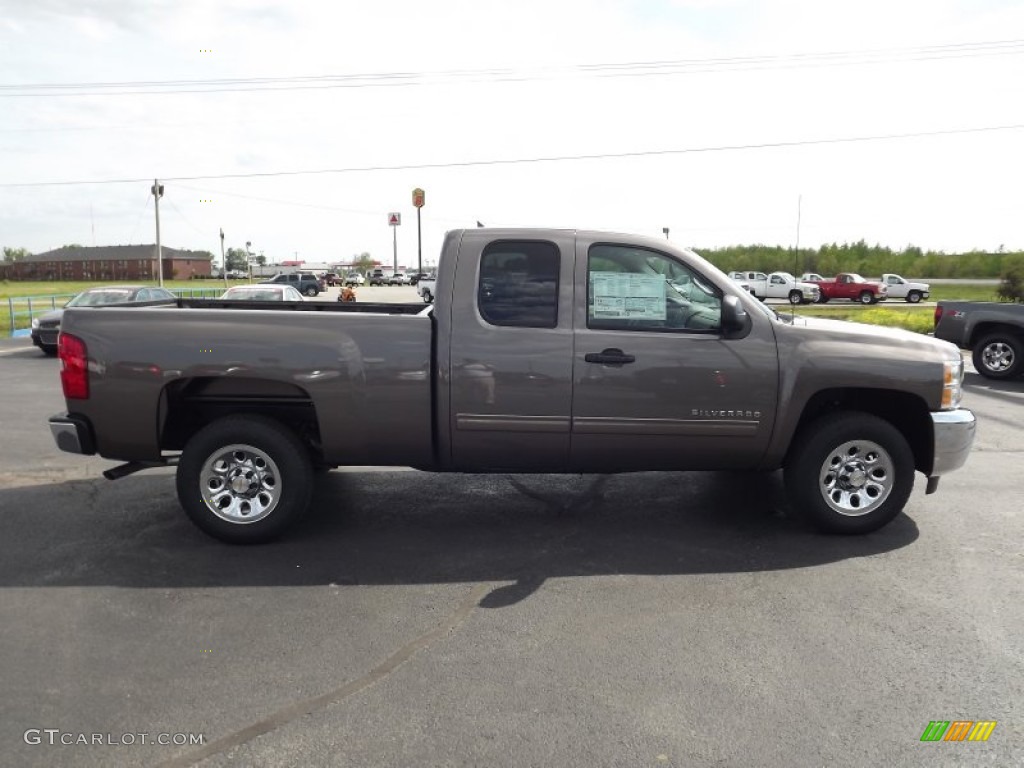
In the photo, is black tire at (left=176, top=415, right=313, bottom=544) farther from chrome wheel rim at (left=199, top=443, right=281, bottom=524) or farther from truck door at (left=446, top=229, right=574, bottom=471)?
truck door at (left=446, top=229, right=574, bottom=471)

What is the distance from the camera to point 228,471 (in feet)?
16.5

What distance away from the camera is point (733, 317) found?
4.72 metres

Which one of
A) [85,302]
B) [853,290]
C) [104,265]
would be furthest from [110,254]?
[85,302]

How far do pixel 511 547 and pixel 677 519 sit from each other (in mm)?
1342

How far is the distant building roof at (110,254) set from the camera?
125 m

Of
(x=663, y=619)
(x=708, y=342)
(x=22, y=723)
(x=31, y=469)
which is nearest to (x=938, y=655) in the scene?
(x=663, y=619)

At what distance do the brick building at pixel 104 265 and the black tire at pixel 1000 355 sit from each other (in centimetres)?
11992

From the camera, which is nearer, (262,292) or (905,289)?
(262,292)

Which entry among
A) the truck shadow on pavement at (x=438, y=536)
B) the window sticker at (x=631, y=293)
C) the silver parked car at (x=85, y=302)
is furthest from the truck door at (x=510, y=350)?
the silver parked car at (x=85, y=302)

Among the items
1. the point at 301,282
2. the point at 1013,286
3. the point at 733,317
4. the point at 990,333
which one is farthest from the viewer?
the point at 301,282

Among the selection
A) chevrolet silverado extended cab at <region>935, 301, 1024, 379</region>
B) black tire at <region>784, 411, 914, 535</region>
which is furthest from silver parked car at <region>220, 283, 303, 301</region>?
chevrolet silverado extended cab at <region>935, 301, 1024, 379</region>

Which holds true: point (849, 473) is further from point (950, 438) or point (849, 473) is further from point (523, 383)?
point (523, 383)

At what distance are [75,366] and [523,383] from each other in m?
2.83

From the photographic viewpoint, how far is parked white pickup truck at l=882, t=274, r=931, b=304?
42.9 m
